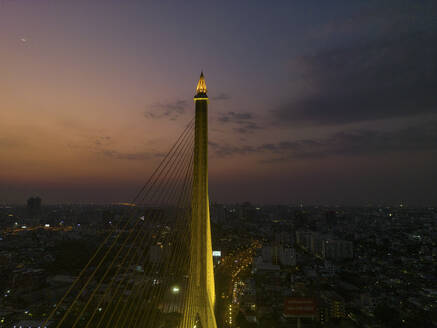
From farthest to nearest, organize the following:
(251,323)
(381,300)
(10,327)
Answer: (381,300) → (251,323) → (10,327)

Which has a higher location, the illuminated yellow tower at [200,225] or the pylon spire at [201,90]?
the pylon spire at [201,90]

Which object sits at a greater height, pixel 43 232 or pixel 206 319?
pixel 206 319

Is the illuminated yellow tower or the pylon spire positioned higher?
the pylon spire

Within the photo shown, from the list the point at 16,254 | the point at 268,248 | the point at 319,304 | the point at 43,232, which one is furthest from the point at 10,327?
the point at 43,232

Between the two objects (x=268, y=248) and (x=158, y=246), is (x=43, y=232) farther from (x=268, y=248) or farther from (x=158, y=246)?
(x=268, y=248)

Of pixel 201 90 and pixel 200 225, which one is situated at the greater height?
pixel 201 90

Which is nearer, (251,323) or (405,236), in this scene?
(251,323)

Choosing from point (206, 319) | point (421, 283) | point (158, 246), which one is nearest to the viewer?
point (206, 319)

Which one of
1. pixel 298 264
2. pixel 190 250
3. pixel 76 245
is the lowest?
pixel 298 264
